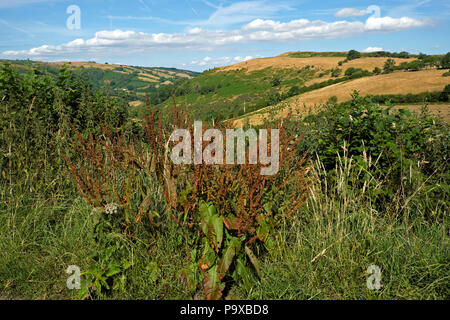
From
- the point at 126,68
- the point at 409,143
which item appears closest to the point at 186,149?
the point at 409,143

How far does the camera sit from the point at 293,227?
3.06 metres

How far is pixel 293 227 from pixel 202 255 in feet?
3.40

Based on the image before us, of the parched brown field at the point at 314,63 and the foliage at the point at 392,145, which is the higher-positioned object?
the parched brown field at the point at 314,63

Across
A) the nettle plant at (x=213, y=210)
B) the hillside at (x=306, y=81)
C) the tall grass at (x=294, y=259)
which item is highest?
the hillside at (x=306, y=81)

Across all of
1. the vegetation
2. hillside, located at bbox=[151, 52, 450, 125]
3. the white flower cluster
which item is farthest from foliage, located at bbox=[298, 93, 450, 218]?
the white flower cluster

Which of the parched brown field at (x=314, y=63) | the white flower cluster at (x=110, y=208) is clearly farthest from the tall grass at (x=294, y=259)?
the parched brown field at (x=314, y=63)

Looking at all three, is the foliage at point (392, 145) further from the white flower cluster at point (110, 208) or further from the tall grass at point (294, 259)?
the white flower cluster at point (110, 208)

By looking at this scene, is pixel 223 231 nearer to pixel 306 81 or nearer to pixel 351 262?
pixel 351 262

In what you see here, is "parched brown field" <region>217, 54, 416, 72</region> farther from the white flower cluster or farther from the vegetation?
the white flower cluster

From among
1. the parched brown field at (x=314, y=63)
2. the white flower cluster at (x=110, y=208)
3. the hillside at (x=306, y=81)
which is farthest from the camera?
the parched brown field at (x=314, y=63)

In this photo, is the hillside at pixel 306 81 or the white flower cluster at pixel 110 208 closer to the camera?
the white flower cluster at pixel 110 208

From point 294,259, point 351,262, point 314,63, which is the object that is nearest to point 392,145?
point 351,262

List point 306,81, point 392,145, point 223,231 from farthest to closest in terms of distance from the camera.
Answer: point 306,81 < point 392,145 < point 223,231
